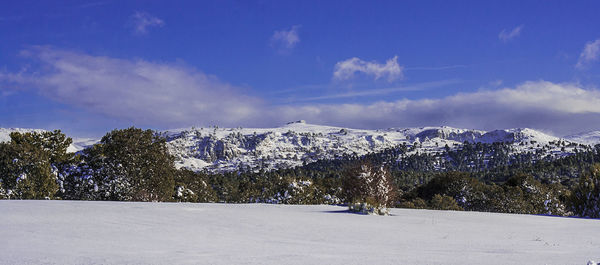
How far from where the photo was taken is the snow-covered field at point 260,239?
6719mm

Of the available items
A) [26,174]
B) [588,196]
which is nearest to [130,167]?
[26,174]

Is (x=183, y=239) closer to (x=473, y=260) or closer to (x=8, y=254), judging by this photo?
(x=8, y=254)

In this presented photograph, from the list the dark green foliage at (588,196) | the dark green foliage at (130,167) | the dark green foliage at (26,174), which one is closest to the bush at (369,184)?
the dark green foliage at (588,196)

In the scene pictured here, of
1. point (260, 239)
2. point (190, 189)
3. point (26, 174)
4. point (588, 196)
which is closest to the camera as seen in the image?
point (260, 239)

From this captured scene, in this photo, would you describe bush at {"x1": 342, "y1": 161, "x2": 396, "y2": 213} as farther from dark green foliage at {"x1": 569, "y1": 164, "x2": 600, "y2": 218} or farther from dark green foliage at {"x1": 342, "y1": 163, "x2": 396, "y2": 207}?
dark green foliage at {"x1": 569, "y1": 164, "x2": 600, "y2": 218}

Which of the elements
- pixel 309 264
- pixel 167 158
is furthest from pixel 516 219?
pixel 167 158

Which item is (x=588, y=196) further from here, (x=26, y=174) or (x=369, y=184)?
(x=26, y=174)

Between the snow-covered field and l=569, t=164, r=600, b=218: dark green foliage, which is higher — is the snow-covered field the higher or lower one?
the lower one

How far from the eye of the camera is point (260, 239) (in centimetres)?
919

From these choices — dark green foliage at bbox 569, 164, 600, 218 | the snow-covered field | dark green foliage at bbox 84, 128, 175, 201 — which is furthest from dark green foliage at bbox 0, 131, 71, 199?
dark green foliage at bbox 569, 164, 600, 218

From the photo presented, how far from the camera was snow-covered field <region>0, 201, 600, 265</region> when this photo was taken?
265 inches

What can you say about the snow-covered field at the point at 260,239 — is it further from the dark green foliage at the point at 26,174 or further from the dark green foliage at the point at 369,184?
the dark green foliage at the point at 26,174

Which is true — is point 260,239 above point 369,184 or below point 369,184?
below

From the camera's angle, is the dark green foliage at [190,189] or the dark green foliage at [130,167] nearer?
the dark green foliage at [130,167]
